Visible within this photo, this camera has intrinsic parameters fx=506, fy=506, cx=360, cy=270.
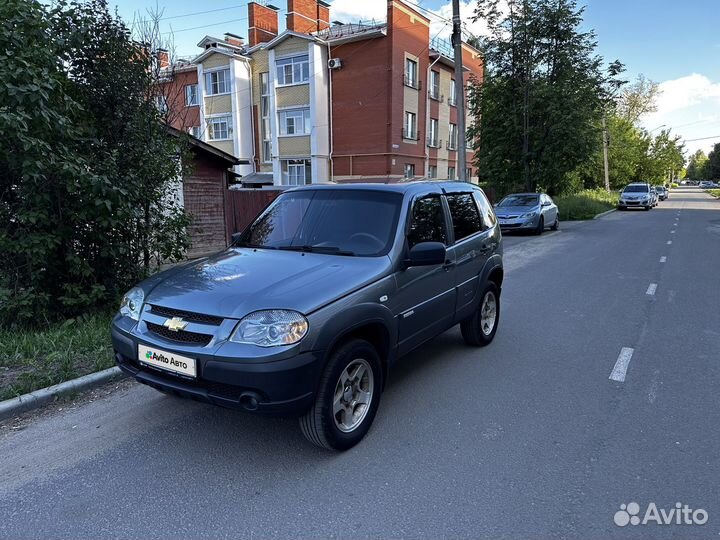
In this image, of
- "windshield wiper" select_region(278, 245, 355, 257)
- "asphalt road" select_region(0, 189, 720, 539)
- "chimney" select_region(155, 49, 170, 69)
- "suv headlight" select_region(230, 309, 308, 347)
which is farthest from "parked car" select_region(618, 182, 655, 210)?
"suv headlight" select_region(230, 309, 308, 347)

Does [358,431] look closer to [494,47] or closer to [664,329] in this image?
[664,329]

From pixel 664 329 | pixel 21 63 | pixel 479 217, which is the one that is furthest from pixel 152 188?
pixel 664 329

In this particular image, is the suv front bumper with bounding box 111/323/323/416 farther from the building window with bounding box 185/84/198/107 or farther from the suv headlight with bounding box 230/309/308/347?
the building window with bounding box 185/84/198/107

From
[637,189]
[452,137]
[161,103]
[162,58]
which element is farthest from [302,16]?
[161,103]

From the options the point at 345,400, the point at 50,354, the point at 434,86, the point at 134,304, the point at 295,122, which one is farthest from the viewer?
the point at 434,86

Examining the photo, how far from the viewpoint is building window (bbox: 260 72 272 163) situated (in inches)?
1341

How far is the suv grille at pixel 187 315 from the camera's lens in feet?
10.3

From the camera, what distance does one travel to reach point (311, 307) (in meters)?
3.11

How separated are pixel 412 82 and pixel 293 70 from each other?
24.2 feet

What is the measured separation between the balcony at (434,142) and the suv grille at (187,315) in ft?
105

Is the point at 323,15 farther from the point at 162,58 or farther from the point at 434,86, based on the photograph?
the point at 162,58

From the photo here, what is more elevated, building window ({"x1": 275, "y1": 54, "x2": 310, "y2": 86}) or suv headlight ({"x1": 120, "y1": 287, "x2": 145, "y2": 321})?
building window ({"x1": 275, "y1": 54, "x2": 310, "y2": 86})

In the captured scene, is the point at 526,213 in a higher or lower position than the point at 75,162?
lower

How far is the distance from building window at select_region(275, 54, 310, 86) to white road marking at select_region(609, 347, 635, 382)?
94.3ft
